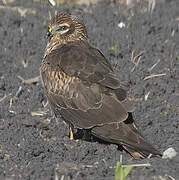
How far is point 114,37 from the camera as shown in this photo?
9109 mm

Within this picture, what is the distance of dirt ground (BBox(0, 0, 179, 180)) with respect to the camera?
5625mm

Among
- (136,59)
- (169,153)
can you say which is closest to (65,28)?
(136,59)

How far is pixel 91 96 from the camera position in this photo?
20.3ft

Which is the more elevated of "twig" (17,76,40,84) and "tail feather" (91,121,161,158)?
"tail feather" (91,121,161,158)

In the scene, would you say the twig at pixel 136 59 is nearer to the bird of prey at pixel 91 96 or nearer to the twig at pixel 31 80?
the bird of prey at pixel 91 96

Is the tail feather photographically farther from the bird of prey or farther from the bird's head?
the bird's head

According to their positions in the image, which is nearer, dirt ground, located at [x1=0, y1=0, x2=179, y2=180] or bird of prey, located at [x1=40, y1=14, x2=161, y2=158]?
dirt ground, located at [x1=0, y1=0, x2=179, y2=180]

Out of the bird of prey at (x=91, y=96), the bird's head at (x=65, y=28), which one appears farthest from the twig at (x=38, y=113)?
the bird's head at (x=65, y=28)

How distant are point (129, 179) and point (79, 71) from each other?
1.68 m

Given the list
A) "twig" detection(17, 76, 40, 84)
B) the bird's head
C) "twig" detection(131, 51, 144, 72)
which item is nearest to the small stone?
the bird's head

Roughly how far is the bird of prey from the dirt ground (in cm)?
28

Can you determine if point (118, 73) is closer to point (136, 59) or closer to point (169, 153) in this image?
point (136, 59)

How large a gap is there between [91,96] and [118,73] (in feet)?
6.69

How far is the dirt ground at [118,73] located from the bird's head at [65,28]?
3.63 feet
